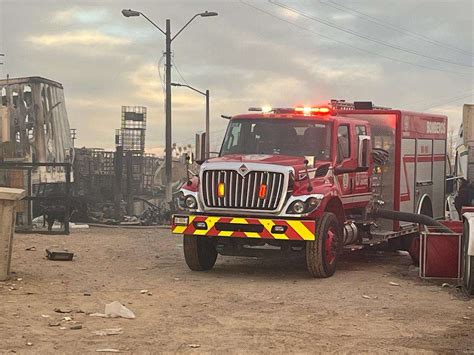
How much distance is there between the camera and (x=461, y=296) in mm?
10156

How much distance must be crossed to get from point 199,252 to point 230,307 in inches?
121

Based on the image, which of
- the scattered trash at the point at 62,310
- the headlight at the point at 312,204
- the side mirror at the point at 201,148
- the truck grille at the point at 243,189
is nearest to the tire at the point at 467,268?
the headlight at the point at 312,204

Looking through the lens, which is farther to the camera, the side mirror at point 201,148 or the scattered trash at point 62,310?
the side mirror at point 201,148

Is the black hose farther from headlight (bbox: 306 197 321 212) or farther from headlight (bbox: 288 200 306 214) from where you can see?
headlight (bbox: 288 200 306 214)

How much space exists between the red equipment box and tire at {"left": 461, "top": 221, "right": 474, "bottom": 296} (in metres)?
0.49

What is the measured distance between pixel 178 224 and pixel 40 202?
26.4ft

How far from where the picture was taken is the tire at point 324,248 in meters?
11.3

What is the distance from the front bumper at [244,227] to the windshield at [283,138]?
1480 mm

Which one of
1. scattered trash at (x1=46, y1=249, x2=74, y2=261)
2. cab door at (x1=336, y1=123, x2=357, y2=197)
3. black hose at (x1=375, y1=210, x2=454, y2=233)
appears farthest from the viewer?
black hose at (x1=375, y1=210, x2=454, y2=233)

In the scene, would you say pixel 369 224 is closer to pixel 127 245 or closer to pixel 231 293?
pixel 231 293

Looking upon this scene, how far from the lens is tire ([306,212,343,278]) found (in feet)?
37.0

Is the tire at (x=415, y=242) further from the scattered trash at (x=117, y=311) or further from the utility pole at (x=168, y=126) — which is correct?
the utility pole at (x=168, y=126)

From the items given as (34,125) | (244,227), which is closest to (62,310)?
(244,227)

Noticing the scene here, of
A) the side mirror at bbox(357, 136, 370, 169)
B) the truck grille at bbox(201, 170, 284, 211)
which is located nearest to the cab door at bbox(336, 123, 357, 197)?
the side mirror at bbox(357, 136, 370, 169)
